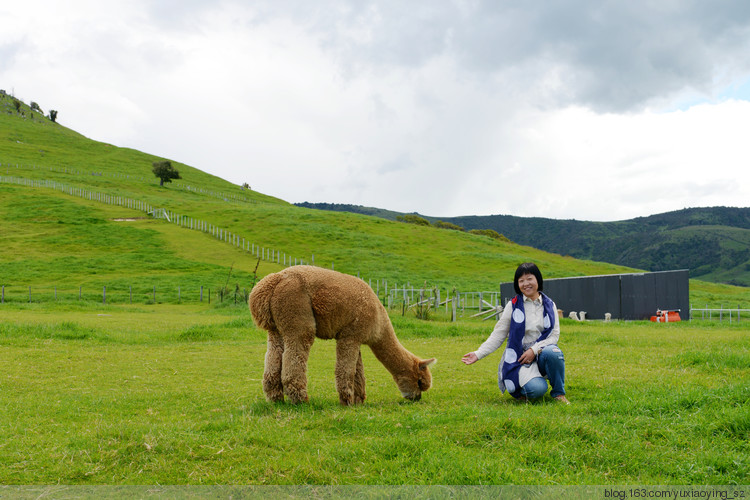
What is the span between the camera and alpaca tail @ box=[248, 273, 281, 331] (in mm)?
7629

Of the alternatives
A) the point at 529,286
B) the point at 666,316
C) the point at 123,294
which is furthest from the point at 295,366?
the point at 123,294

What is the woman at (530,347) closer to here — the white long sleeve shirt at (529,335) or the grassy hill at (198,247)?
the white long sleeve shirt at (529,335)

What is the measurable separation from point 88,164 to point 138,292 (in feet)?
346

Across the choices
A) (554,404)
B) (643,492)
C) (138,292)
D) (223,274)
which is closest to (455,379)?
(554,404)

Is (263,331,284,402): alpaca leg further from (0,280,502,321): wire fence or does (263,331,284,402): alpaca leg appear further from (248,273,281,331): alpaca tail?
(0,280,502,321): wire fence

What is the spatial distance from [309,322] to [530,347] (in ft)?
10.5

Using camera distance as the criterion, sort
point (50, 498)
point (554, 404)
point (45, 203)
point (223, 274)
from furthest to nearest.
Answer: point (45, 203) → point (223, 274) → point (554, 404) → point (50, 498)

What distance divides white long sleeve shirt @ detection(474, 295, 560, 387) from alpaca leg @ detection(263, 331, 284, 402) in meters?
2.88

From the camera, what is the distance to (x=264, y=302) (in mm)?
7613

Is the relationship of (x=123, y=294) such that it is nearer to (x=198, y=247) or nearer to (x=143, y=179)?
(x=198, y=247)

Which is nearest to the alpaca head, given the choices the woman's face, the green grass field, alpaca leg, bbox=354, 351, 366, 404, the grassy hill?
the green grass field

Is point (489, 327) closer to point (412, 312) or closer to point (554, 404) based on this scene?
point (412, 312)

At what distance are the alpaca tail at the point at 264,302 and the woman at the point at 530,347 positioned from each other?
289 cm

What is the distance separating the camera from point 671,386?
798cm
